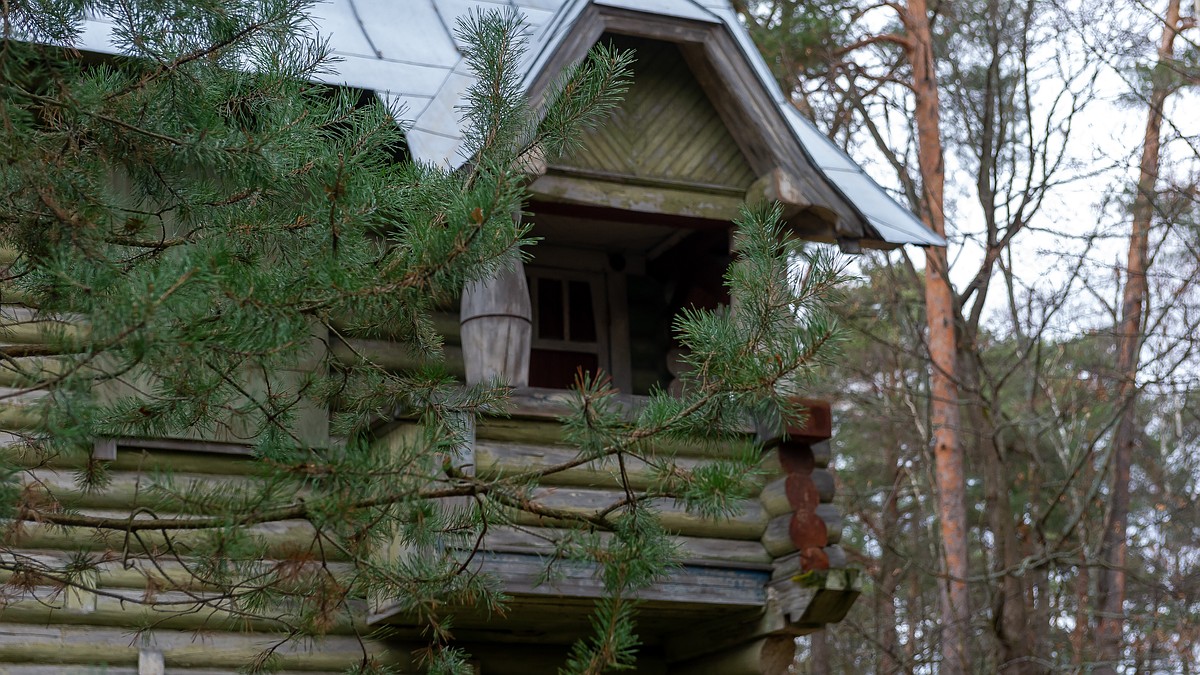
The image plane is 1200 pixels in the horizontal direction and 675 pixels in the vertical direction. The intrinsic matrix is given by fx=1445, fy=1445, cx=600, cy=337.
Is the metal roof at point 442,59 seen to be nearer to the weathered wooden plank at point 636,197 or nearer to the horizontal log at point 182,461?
the weathered wooden plank at point 636,197

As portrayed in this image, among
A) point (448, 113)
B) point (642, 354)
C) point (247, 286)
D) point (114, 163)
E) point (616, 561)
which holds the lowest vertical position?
point (616, 561)

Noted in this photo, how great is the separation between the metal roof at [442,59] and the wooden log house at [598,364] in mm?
21

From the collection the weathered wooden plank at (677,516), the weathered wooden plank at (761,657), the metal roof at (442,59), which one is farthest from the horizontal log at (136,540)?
the weathered wooden plank at (761,657)

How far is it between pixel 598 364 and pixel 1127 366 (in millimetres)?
8706

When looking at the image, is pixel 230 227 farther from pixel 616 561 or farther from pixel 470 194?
pixel 616 561

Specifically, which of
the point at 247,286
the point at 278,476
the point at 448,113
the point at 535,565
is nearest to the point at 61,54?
the point at 247,286

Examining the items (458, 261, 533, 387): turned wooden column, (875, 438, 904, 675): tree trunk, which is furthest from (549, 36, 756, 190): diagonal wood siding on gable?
(875, 438, 904, 675): tree trunk

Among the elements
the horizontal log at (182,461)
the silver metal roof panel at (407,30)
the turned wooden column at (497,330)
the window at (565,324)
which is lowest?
the horizontal log at (182,461)

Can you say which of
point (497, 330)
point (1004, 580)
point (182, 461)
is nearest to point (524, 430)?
point (497, 330)

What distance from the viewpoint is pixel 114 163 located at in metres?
5.17

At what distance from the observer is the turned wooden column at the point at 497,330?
8.59 m

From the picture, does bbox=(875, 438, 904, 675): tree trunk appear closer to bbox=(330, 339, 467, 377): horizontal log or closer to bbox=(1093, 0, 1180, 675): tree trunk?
bbox=(1093, 0, 1180, 675): tree trunk

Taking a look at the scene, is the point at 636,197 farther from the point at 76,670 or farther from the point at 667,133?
the point at 76,670

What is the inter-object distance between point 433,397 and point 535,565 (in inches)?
119
